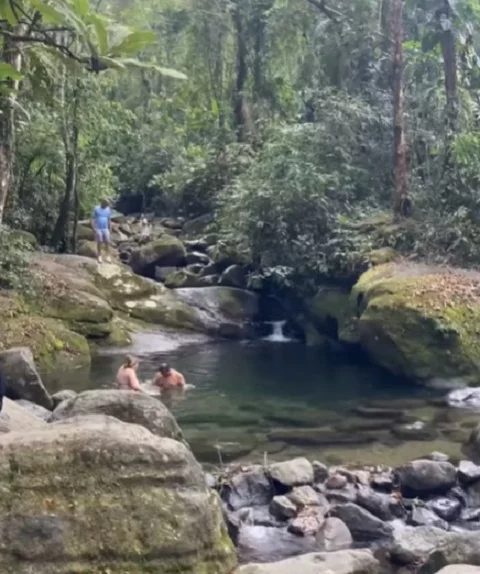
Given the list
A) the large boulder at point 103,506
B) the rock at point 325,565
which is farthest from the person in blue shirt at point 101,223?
the large boulder at point 103,506

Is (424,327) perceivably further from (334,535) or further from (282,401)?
(334,535)

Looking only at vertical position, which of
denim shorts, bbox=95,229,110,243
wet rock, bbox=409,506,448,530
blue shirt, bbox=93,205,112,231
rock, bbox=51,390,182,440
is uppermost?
blue shirt, bbox=93,205,112,231

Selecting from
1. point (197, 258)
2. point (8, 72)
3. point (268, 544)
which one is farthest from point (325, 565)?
point (197, 258)

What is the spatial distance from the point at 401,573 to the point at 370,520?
4.05 feet

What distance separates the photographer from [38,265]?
20.1 meters

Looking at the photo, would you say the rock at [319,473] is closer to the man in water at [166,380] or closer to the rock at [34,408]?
the rock at [34,408]

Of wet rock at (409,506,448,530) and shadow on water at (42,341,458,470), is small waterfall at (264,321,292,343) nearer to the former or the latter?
shadow on water at (42,341,458,470)

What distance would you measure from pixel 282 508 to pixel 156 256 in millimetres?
17813

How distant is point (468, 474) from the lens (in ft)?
30.1

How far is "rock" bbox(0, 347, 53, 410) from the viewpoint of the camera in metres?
11.3

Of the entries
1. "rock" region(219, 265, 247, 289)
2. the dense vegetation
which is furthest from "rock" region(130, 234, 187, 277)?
"rock" region(219, 265, 247, 289)

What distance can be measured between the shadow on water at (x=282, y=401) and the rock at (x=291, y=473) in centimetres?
116

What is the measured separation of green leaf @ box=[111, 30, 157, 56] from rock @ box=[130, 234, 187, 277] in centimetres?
2292

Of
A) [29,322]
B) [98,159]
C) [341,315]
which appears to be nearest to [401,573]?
[29,322]
